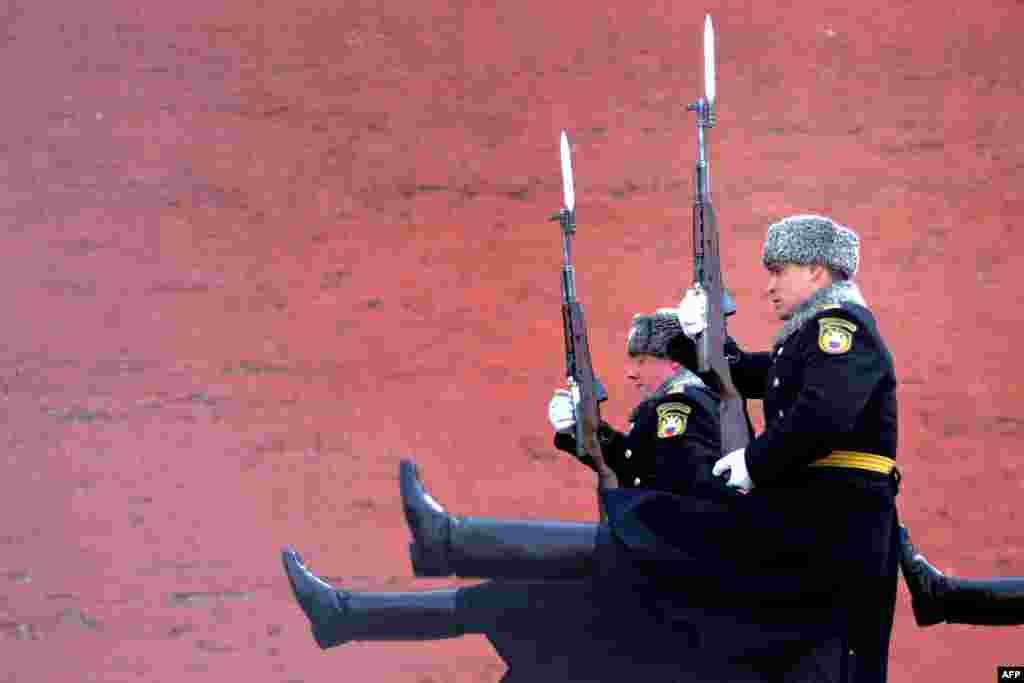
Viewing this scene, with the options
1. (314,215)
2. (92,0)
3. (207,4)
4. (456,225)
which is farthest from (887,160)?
(92,0)

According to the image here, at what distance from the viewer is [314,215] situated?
793 cm

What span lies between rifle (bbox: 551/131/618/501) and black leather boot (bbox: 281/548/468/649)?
892 millimetres

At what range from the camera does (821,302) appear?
4.55 m

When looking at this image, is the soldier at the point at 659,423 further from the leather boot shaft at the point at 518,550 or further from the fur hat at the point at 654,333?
the leather boot shaft at the point at 518,550

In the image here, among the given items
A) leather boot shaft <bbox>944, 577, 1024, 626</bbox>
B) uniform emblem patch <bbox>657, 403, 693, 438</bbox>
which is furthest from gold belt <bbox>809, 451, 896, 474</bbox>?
leather boot shaft <bbox>944, 577, 1024, 626</bbox>

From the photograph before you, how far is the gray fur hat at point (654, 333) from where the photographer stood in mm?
5625

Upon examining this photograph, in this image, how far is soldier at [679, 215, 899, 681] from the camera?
4.36 metres

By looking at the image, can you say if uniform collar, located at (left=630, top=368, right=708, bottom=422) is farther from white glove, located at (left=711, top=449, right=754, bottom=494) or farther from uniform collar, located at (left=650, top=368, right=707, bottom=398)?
white glove, located at (left=711, top=449, right=754, bottom=494)

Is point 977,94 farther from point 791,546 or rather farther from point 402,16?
point 791,546

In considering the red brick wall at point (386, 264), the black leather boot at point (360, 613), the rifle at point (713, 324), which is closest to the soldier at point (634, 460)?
the rifle at point (713, 324)

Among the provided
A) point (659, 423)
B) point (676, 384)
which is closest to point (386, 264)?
point (676, 384)

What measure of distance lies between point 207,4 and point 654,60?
2099 mm

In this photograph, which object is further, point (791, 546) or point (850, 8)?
point (850, 8)

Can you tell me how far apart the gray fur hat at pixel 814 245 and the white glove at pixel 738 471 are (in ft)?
1.77
